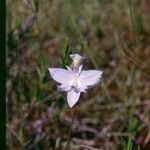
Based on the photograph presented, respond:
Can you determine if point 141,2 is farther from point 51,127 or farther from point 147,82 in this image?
point 51,127

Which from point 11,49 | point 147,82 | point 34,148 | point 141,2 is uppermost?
point 141,2

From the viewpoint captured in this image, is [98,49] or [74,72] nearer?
[74,72]

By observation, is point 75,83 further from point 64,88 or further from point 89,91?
point 89,91

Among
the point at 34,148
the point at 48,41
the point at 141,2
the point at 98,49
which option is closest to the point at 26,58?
the point at 48,41

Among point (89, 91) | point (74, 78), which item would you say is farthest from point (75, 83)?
point (89, 91)

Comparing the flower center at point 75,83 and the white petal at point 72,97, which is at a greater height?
the flower center at point 75,83
